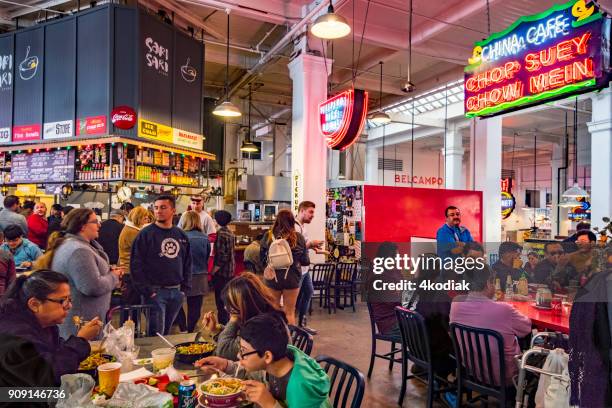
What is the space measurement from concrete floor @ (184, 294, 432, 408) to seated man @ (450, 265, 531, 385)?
988 millimetres

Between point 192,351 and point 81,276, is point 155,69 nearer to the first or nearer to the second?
point 81,276

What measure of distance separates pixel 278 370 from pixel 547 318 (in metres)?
2.93

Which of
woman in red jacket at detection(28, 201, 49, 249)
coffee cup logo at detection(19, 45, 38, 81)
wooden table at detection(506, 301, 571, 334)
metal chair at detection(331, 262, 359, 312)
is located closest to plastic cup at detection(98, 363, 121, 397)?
wooden table at detection(506, 301, 571, 334)

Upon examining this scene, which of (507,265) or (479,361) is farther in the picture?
(507,265)

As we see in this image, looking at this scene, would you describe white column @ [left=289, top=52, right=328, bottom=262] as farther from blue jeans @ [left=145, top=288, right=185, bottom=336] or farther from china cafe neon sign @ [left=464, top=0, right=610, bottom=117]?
blue jeans @ [left=145, top=288, right=185, bottom=336]

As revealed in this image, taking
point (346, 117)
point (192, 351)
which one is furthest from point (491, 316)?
point (346, 117)

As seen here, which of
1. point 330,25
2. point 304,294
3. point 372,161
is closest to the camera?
point 330,25

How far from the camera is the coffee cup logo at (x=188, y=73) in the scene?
8844mm

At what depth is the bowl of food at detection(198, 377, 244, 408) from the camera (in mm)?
1723

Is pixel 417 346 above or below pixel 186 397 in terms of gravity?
below

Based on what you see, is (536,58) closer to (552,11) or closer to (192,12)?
(552,11)

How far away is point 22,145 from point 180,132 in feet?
9.82

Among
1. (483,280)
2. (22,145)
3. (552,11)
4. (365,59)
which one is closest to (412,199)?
(365,59)

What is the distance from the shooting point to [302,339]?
9.57 feet
